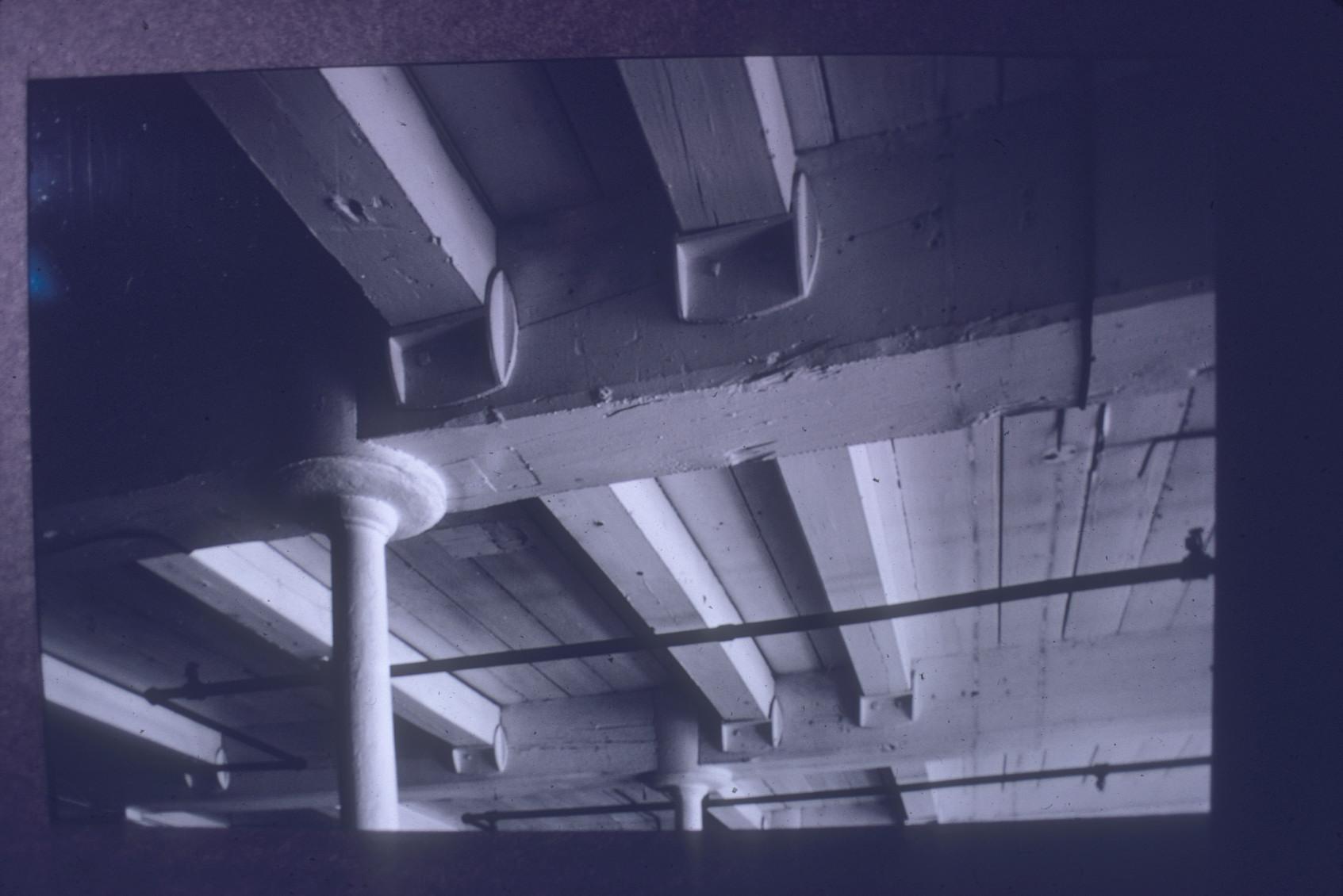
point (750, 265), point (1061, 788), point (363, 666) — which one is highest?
point (750, 265)

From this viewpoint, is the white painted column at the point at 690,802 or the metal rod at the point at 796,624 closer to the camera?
the metal rod at the point at 796,624

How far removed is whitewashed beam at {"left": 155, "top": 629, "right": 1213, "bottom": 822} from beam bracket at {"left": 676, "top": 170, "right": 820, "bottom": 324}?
1.86 m

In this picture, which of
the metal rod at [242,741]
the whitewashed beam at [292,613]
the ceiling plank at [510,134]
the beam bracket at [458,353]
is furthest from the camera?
the metal rod at [242,741]

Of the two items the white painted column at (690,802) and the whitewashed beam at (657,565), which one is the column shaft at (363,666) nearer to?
Answer: the whitewashed beam at (657,565)

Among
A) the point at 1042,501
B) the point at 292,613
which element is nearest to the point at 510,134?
the point at 1042,501

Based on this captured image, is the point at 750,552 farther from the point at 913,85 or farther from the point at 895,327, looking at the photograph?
the point at 913,85

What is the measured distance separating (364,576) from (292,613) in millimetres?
1332

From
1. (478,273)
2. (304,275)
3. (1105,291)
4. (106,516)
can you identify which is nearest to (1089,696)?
(1105,291)

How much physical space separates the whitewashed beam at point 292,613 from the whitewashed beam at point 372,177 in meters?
1.31

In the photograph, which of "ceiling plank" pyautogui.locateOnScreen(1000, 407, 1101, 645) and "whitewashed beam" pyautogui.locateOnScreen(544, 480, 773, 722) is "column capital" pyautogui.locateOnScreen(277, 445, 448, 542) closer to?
"whitewashed beam" pyautogui.locateOnScreen(544, 480, 773, 722)

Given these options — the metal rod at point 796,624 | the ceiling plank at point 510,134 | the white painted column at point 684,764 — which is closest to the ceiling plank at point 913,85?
the ceiling plank at point 510,134

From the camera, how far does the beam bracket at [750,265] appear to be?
65.4 inches

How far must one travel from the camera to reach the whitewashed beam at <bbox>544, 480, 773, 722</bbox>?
2463mm

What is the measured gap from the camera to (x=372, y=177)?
5.01 ft
